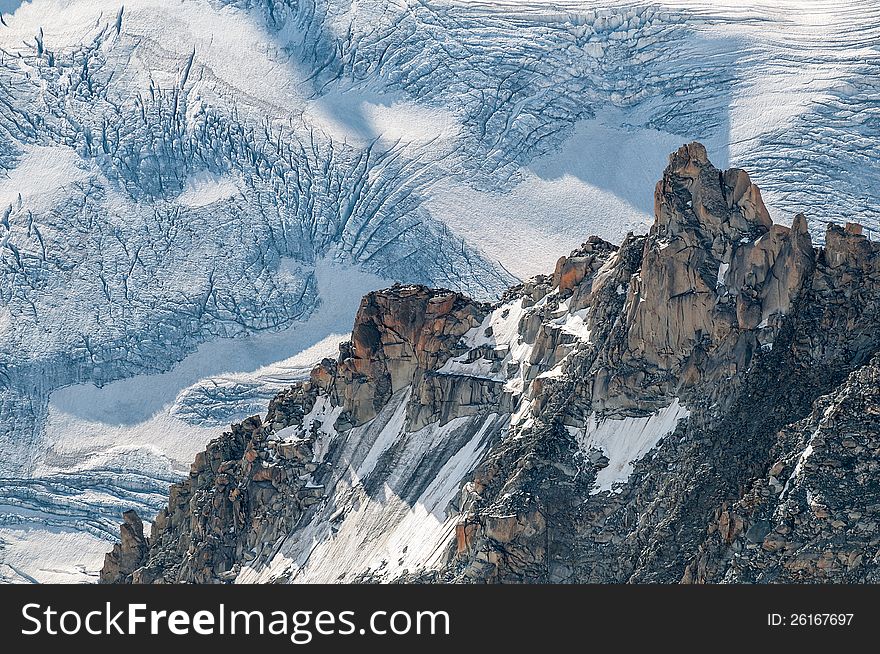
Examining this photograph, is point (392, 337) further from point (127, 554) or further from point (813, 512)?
point (813, 512)

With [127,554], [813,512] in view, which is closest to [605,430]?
[813,512]

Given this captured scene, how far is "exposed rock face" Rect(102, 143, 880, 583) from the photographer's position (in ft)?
322

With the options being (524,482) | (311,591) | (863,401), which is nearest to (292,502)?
(524,482)

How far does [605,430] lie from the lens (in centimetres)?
11069

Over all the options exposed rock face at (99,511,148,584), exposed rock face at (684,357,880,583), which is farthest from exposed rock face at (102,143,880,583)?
exposed rock face at (99,511,148,584)

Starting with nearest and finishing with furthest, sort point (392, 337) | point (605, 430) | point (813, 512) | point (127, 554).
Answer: point (813, 512) < point (605, 430) < point (392, 337) < point (127, 554)

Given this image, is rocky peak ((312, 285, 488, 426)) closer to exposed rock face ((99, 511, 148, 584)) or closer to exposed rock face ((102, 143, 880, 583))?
exposed rock face ((102, 143, 880, 583))

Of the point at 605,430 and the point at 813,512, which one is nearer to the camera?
the point at 813,512

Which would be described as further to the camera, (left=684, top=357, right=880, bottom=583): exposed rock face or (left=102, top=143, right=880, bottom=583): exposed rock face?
(left=102, top=143, right=880, bottom=583): exposed rock face

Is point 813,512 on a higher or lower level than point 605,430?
higher

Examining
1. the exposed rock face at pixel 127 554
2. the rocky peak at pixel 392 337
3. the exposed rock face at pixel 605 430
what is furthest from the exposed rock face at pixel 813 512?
the exposed rock face at pixel 127 554

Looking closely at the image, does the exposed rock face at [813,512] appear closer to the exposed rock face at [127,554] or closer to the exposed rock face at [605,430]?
the exposed rock face at [605,430]

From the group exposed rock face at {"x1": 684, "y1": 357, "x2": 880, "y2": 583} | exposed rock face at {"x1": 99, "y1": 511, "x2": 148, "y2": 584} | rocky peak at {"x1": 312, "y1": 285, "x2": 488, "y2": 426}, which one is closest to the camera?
exposed rock face at {"x1": 684, "y1": 357, "x2": 880, "y2": 583}

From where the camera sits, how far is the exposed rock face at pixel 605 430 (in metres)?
98.2
